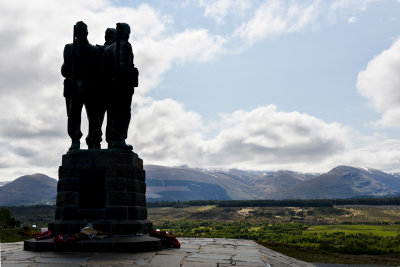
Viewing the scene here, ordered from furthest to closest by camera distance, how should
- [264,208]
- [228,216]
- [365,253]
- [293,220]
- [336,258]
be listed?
[264,208]
[228,216]
[293,220]
[365,253]
[336,258]

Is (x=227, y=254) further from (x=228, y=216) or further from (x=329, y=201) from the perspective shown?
(x=329, y=201)

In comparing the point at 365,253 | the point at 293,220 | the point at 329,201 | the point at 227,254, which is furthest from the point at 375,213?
the point at 227,254

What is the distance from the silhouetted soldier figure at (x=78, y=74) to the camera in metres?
13.3

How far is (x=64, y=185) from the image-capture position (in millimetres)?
12469

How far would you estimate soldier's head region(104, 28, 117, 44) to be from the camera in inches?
569

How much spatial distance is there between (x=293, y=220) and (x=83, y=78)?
118 metres

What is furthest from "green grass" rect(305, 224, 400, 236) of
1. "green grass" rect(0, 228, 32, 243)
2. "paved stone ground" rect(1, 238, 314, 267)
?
"paved stone ground" rect(1, 238, 314, 267)

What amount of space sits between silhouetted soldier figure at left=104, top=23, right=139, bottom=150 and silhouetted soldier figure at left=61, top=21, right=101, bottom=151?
617 millimetres

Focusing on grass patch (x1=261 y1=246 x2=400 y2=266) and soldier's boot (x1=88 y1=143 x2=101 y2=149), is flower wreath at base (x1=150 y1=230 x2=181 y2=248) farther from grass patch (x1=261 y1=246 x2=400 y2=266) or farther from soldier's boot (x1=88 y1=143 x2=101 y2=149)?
grass patch (x1=261 y1=246 x2=400 y2=266)

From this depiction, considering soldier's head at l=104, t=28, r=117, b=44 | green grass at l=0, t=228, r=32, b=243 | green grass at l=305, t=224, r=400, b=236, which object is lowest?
green grass at l=305, t=224, r=400, b=236

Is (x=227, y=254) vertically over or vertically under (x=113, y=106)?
under

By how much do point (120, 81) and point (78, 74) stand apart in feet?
5.12

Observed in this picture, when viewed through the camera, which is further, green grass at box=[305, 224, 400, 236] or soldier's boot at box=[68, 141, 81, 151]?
green grass at box=[305, 224, 400, 236]

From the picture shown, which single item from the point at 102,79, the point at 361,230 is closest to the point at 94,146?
the point at 102,79
